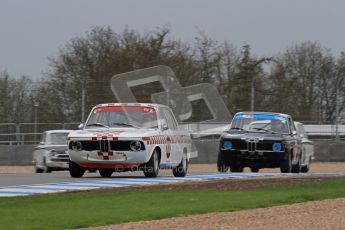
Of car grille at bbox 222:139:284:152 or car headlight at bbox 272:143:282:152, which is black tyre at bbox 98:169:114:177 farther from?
car headlight at bbox 272:143:282:152

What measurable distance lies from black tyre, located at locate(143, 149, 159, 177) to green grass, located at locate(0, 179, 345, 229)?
11.7 ft

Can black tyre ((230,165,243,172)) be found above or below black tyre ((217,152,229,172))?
below

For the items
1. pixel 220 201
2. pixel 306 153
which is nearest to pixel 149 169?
pixel 220 201

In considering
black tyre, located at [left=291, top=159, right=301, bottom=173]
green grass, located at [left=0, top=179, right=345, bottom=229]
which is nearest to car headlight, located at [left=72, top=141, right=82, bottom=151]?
green grass, located at [left=0, top=179, right=345, bottom=229]

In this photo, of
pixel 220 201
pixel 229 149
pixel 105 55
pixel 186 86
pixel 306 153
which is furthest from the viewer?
pixel 105 55

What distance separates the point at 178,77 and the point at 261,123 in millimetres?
18988

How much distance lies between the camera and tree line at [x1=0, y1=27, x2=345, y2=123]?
36969 mm

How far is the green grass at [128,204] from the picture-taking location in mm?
10625

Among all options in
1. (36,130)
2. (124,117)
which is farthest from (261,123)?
(36,130)

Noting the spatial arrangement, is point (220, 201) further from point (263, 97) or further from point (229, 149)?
point (263, 97)

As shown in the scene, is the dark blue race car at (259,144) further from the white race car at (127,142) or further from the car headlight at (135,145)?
the car headlight at (135,145)

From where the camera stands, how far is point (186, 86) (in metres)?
39.3

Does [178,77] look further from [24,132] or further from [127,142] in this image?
[127,142]

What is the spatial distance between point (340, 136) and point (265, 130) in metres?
16.5
